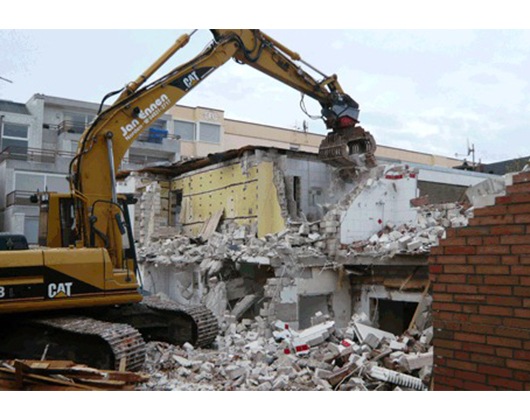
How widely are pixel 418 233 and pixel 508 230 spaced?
334 inches

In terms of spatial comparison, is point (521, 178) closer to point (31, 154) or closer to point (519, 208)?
point (519, 208)

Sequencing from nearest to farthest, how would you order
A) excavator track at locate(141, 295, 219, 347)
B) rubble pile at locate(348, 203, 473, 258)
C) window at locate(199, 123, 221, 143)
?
excavator track at locate(141, 295, 219, 347), rubble pile at locate(348, 203, 473, 258), window at locate(199, 123, 221, 143)

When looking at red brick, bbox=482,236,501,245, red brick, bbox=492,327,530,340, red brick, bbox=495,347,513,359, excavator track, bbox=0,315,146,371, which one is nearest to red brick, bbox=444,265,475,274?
red brick, bbox=482,236,501,245

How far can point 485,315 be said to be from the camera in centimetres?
360

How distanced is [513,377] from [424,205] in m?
10.7

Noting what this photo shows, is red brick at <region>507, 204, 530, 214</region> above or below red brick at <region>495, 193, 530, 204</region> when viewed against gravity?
below

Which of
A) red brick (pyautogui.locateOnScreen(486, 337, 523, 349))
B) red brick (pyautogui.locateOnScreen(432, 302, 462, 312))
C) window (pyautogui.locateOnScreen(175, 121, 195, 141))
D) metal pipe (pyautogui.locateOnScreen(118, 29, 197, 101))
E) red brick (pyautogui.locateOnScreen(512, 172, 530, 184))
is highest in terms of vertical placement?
window (pyautogui.locateOnScreen(175, 121, 195, 141))

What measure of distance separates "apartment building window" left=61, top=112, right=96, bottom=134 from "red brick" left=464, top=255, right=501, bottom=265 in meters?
25.4

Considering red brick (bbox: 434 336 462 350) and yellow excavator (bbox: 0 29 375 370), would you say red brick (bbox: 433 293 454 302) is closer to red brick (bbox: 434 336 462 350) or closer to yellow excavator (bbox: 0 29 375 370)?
red brick (bbox: 434 336 462 350)

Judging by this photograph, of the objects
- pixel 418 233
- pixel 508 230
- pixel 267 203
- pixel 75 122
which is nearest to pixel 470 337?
pixel 508 230

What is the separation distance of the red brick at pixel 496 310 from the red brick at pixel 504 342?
0.17 meters

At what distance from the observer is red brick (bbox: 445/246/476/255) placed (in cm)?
372

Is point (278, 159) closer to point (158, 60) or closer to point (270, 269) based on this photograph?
point (270, 269)

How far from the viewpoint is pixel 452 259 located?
3.83 meters
